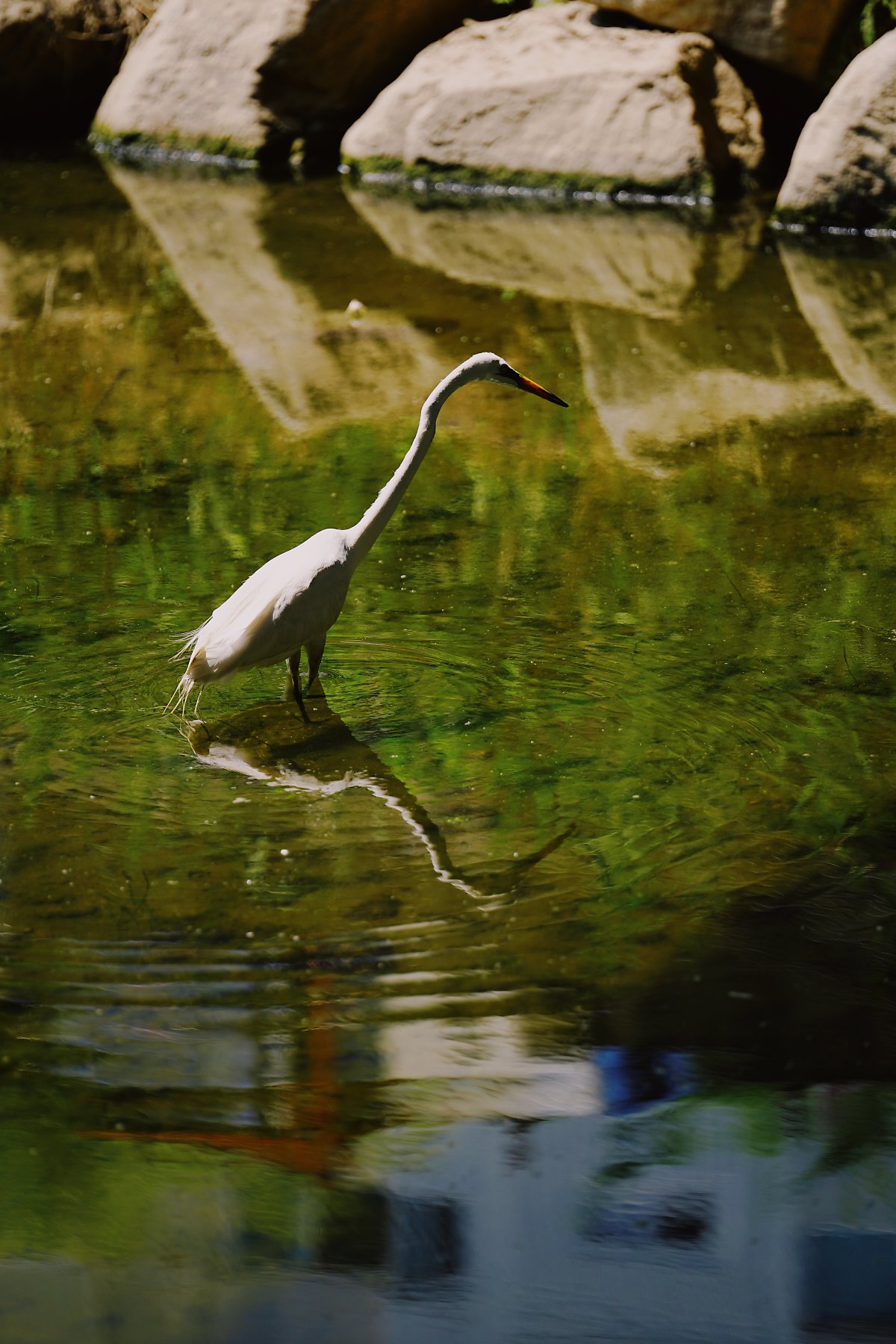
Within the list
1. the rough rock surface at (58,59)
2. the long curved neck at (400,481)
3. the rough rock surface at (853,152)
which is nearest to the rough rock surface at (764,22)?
the rough rock surface at (853,152)

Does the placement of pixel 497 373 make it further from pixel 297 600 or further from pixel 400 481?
pixel 297 600

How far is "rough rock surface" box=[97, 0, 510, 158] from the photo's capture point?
42.5ft

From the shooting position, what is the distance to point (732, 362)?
8.41m

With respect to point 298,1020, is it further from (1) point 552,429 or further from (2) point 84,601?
(1) point 552,429

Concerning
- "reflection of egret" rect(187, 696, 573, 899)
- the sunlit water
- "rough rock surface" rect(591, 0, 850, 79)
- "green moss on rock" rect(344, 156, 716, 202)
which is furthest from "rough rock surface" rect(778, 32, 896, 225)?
"reflection of egret" rect(187, 696, 573, 899)

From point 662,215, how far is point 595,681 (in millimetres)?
7536

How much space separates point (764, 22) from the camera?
11.9m

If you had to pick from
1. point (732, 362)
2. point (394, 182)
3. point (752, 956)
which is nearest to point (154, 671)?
point (752, 956)

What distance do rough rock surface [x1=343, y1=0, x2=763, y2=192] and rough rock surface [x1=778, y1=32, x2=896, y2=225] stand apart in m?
0.99

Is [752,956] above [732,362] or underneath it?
above

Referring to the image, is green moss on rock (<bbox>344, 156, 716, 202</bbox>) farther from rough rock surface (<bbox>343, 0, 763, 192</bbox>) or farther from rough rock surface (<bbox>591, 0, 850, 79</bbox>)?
rough rock surface (<bbox>591, 0, 850, 79</bbox>)

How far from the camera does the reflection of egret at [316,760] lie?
4.26m

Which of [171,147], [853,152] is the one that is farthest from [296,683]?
[171,147]

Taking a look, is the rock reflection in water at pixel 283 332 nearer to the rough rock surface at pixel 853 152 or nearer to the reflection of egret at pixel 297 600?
the reflection of egret at pixel 297 600
